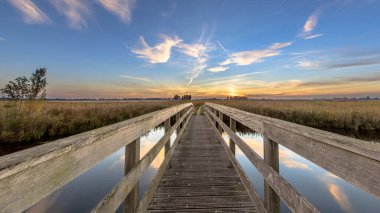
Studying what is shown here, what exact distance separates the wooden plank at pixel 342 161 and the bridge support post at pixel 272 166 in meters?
0.41

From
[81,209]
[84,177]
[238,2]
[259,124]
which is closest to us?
[259,124]

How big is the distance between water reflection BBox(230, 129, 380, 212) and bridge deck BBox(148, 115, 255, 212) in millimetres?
1407

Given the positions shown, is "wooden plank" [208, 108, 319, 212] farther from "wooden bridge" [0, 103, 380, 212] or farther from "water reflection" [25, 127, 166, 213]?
"water reflection" [25, 127, 166, 213]

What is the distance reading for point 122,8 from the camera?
11.6m

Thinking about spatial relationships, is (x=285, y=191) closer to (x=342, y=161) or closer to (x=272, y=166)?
(x=272, y=166)

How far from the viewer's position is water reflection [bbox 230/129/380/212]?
16.1ft

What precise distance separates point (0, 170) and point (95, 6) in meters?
16.0

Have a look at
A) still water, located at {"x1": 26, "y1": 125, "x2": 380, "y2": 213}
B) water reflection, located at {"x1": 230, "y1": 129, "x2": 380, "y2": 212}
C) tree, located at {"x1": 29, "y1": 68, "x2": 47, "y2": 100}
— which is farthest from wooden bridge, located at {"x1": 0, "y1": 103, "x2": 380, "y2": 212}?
tree, located at {"x1": 29, "y1": 68, "x2": 47, "y2": 100}

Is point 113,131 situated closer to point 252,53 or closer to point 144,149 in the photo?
point 144,149

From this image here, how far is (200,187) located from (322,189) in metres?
4.13

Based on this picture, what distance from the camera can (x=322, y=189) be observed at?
5.81 m

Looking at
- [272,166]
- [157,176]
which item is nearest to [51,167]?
[272,166]

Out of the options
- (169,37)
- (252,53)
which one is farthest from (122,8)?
(252,53)

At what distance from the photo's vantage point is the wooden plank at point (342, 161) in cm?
96
